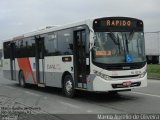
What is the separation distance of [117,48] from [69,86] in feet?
9.39

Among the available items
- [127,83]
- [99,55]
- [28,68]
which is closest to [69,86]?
[99,55]

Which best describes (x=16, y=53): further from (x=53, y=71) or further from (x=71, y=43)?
(x=71, y=43)

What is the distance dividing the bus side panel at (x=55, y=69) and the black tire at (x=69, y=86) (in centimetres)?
32

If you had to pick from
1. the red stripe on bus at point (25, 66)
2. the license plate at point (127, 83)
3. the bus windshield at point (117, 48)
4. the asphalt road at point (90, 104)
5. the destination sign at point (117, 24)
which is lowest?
the asphalt road at point (90, 104)

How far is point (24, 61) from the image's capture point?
2242 cm

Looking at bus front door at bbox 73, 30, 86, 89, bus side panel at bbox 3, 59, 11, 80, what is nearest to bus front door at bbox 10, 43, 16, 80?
bus side panel at bbox 3, 59, 11, 80

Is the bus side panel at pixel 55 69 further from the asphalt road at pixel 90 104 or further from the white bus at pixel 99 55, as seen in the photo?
the asphalt road at pixel 90 104

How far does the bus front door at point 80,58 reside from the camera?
15.5 meters

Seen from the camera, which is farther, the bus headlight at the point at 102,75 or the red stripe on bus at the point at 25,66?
the red stripe on bus at the point at 25,66

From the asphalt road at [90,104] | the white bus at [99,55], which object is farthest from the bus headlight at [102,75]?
the asphalt road at [90,104]

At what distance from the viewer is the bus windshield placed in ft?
48.3

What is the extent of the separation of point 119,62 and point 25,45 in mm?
8462

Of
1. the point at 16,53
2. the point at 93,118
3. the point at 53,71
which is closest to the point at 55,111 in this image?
the point at 93,118

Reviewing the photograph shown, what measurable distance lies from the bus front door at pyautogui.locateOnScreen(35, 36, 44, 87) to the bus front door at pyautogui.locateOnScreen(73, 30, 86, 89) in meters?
3.88
